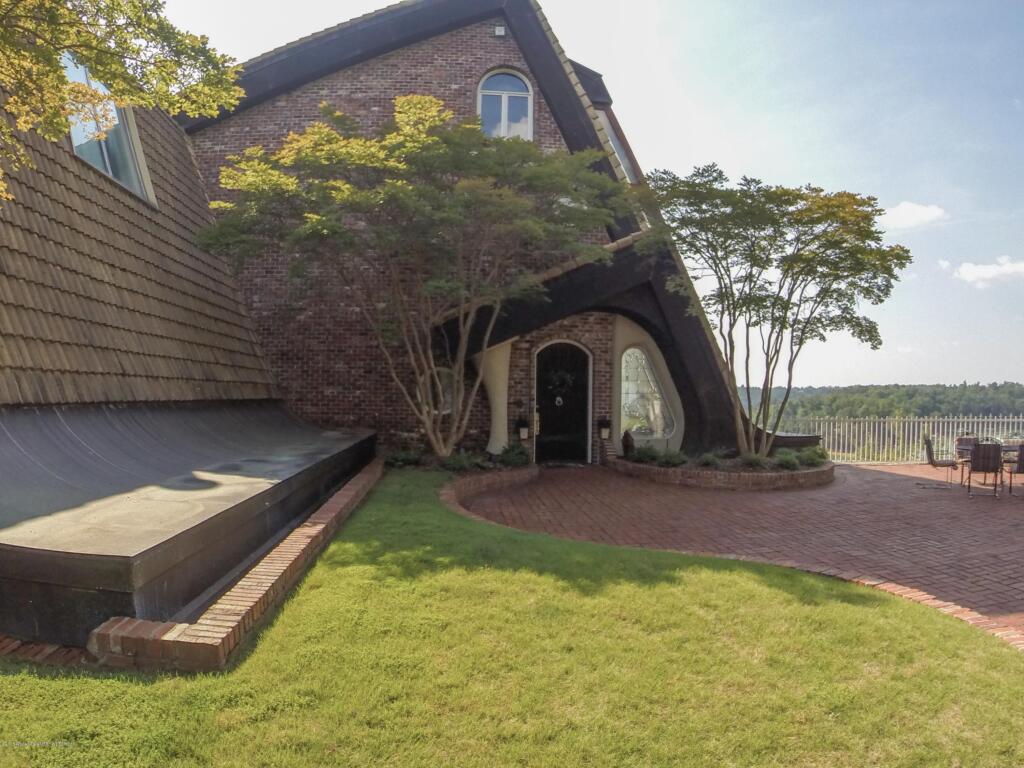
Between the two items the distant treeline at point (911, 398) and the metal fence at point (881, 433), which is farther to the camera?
the distant treeline at point (911, 398)

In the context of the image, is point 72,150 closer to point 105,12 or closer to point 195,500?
point 105,12

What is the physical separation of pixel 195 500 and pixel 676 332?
9.35m

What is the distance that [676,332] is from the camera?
473 inches

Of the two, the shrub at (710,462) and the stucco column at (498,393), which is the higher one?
the stucco column at (498,393)

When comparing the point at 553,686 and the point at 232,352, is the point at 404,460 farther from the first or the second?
the point at 553,686

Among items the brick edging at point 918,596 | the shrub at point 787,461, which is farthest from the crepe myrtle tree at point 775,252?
the brick edging at point 918,596

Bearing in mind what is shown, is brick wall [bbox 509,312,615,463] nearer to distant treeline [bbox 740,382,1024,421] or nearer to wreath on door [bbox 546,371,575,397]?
wreath on door [bbox 546,371,575,397]

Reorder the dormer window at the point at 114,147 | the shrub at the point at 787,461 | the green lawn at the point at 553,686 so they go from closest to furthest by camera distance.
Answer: the green lawn at the point at 553,686, the dormer window at the point at 114,147, the shrub at the point at 787,461

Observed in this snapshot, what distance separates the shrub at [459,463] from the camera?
10070mm

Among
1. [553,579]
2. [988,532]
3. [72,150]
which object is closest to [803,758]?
[553,579]

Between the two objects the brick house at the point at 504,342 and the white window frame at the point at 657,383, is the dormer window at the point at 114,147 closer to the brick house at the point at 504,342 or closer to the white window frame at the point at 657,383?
the brick house at the point at 504,342

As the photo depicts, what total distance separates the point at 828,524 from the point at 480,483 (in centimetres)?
461

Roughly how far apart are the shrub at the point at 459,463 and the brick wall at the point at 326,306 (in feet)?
7.61

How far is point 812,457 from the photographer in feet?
37.7
